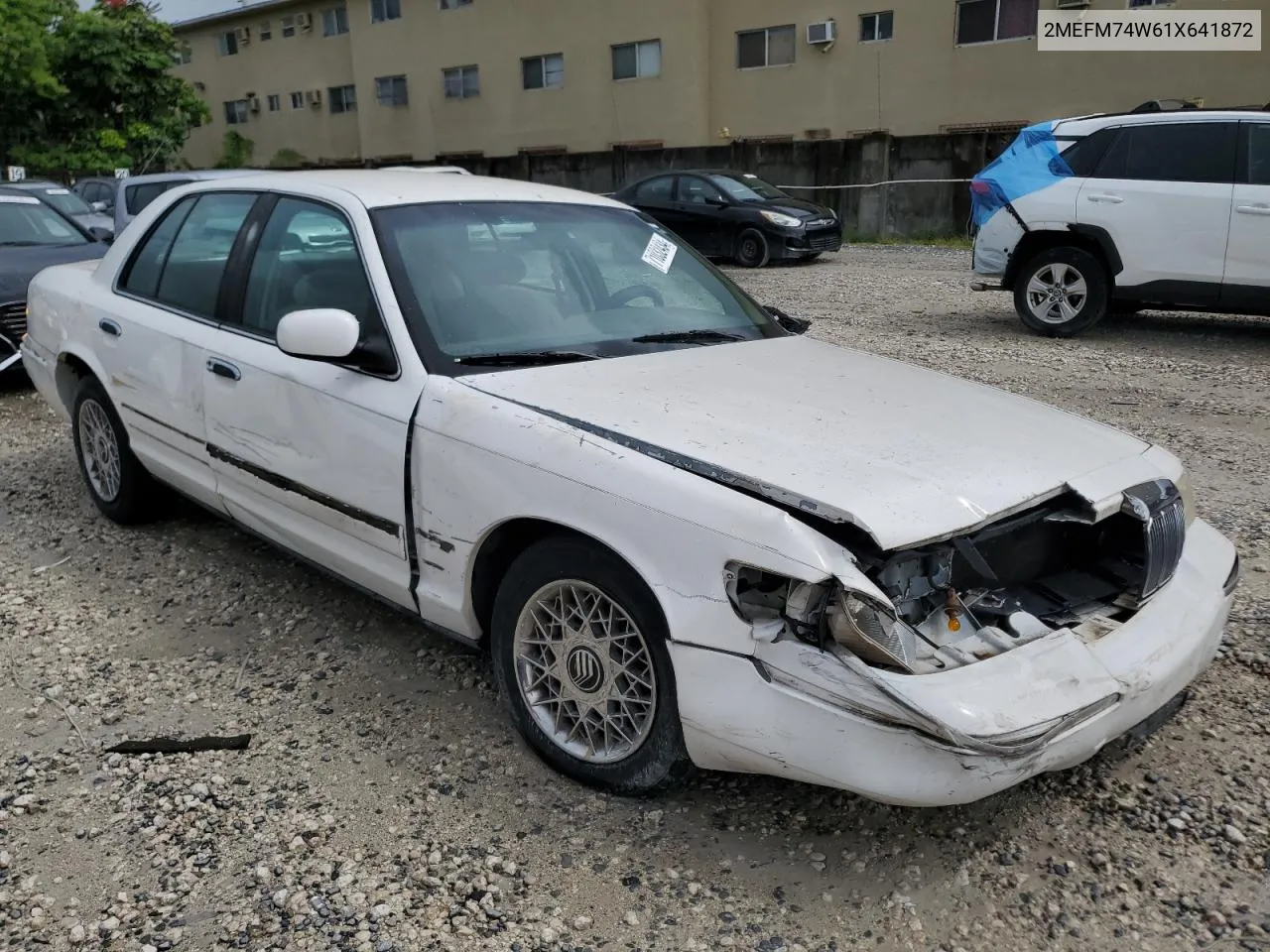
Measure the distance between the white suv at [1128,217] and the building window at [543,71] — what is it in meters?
20.3

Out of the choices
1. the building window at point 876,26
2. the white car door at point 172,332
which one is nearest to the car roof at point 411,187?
the white car door at point 172,332

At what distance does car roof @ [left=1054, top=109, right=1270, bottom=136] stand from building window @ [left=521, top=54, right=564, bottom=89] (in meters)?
20.6

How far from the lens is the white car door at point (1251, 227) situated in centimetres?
830

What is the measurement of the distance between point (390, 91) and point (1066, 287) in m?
26.9

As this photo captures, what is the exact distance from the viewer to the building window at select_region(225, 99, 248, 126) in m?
37.0

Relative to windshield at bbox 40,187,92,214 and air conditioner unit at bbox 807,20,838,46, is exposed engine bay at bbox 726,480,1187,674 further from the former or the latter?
air conditioner unit at bbox 807,20,838,46

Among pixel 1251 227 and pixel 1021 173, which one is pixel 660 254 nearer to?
pixel 1251 227

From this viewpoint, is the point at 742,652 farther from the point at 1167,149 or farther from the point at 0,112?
the point at 0,112

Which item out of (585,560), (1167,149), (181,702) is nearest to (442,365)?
(585,560)

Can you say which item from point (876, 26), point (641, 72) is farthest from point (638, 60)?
point (876, 26)

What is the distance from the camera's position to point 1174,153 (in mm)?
8797

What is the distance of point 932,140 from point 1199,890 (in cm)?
1936

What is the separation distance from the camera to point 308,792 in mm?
3076

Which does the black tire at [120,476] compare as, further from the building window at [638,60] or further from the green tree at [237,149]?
the green tree at [237,149]
